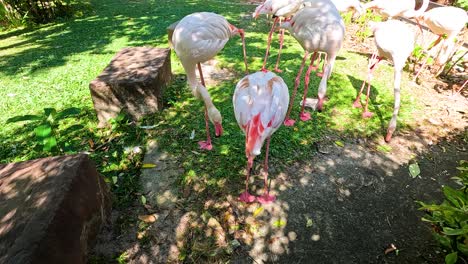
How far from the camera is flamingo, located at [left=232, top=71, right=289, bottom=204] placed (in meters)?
2.29

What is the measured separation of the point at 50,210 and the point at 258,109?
160cm

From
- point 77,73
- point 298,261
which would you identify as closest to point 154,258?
point 298,261

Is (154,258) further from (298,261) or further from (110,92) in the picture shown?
(110,92)

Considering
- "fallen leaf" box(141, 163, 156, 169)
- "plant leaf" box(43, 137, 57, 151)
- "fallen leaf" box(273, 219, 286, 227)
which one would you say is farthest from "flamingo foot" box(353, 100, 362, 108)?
"plant leaf" box(43, 137, 57, 151)

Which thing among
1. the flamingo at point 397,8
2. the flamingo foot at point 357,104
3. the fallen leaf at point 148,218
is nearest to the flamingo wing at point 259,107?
the fallen leaf at point 148,218

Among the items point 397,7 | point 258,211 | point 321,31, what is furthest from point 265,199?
point 397,7

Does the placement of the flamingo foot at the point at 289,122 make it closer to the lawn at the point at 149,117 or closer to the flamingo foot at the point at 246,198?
the lawn at the point at 149,117


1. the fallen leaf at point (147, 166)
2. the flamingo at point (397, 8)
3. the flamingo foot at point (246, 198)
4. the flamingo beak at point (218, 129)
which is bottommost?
the flamingo foot at point (246, 198)

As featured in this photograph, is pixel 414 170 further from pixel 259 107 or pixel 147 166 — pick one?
pixel 147 166

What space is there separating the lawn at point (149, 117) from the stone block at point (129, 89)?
0.17m

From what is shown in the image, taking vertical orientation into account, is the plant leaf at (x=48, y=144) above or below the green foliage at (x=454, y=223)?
above

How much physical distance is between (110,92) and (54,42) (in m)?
3.67

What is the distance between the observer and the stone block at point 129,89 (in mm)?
3387

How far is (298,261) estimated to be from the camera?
221 centimetres
